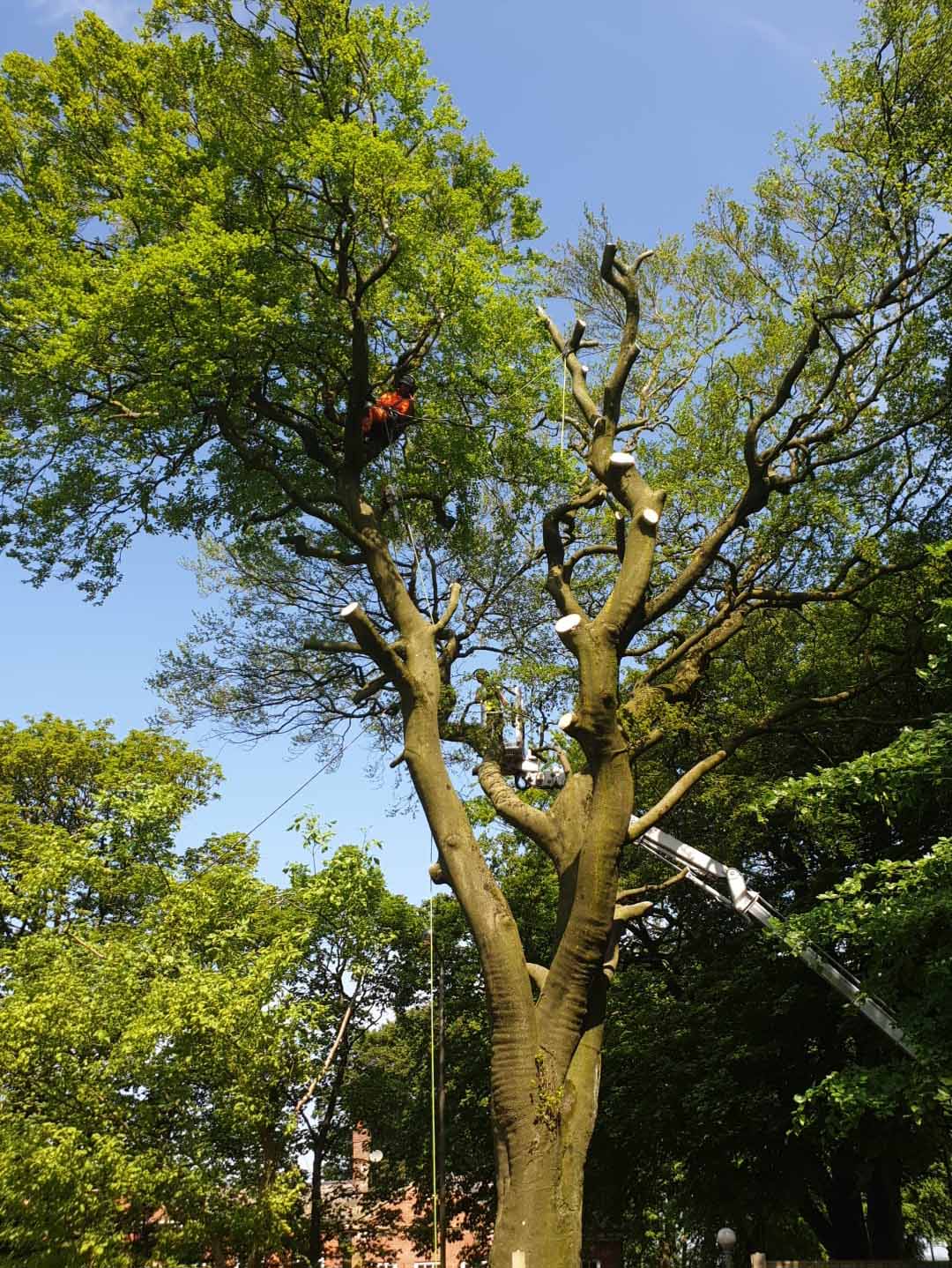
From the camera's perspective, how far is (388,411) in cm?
1110

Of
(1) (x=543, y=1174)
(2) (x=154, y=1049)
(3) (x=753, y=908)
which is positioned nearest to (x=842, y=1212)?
(3) (x=753, y=908)

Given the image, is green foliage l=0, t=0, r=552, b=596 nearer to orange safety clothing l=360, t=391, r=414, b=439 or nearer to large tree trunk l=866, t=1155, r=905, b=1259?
orange safety clothing l=360, t=391, r=414, b=439

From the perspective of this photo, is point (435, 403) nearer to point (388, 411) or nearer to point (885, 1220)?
point (388, 411)

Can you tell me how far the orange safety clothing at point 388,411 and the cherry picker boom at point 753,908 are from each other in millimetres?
4655

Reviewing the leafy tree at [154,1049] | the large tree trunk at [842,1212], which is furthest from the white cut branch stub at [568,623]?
the large tree trunk at [842,1212]

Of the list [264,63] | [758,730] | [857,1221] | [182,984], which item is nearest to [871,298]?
[758,730]

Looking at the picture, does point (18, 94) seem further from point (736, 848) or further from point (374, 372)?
point (736, 848)

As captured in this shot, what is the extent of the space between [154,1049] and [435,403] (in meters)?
6.94

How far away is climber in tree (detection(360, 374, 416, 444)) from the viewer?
1102 centimetres

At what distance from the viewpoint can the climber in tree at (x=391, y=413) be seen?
36.2 feet

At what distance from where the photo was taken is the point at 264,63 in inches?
401

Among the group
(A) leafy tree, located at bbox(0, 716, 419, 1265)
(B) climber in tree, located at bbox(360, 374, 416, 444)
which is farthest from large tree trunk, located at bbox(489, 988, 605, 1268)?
(B) climber in tree, located at bbox(360, 374, 416, 444)

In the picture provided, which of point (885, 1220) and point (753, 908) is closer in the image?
point (753, 908)

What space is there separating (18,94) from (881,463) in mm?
10176
